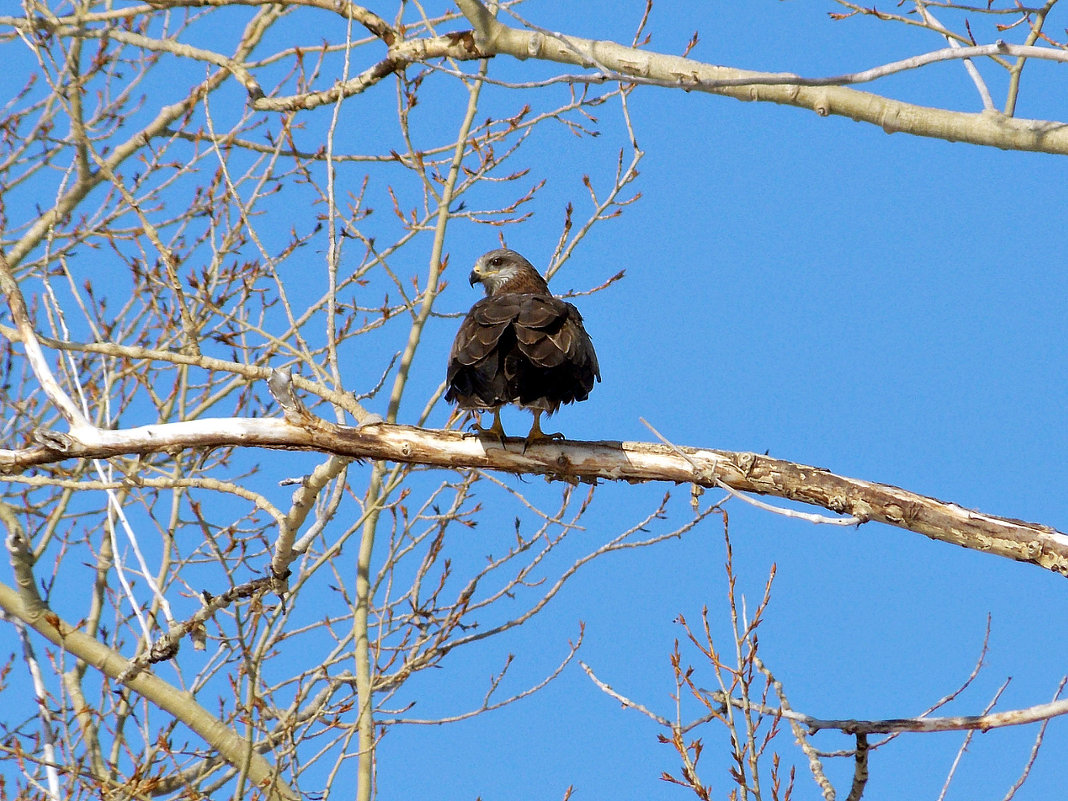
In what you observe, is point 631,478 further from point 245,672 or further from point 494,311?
point 245,672

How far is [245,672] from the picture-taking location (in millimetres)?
5773

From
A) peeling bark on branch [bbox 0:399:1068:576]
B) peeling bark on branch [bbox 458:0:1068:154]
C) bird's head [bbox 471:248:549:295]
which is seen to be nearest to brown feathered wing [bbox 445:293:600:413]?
peeling bark on branch [bbox 0:399:1068:576]

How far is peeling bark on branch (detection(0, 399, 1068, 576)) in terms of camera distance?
15.6ft

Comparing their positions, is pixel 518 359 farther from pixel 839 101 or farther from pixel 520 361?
pixel 839 101

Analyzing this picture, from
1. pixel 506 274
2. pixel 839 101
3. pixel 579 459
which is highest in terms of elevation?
pixel 506 274

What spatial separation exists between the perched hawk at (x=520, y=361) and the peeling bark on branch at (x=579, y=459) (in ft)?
0.60

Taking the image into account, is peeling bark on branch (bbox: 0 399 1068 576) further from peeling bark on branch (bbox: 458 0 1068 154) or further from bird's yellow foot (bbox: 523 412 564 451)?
peeling bark on branch (bbox: 458 0 1068 154)

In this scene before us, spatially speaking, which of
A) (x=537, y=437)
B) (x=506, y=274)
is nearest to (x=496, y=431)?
(x=537, y=437)

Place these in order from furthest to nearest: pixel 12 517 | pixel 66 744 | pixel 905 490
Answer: pixel 12 517 → pixel 66 744 → pixel 905 490

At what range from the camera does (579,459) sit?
17.2 ft

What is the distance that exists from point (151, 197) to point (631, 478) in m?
5.30

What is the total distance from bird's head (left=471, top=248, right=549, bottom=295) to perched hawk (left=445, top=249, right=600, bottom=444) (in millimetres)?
1620

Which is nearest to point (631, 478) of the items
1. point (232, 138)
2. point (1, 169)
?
point (232, 138)

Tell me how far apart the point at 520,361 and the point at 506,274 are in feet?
7.33
